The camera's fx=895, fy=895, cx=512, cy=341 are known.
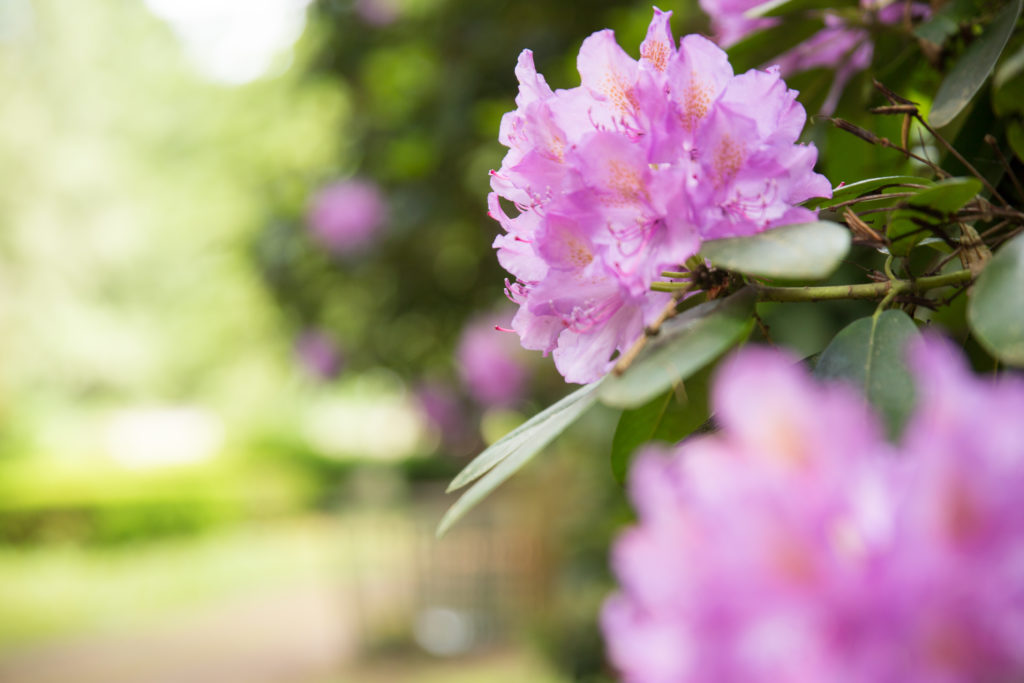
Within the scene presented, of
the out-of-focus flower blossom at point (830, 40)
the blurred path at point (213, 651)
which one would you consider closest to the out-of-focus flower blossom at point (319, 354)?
the blurred path at point (213, 651)

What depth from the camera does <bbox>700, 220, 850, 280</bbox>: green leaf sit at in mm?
423

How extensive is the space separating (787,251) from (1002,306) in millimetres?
98

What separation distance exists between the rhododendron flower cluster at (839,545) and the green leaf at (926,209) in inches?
10.0

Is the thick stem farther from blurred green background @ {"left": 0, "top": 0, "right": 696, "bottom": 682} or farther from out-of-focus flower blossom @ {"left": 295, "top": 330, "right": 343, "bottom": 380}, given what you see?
out-of-focus flower blossom @ {"left": 295, "top": 330, "right": 343, "bottom": 380}

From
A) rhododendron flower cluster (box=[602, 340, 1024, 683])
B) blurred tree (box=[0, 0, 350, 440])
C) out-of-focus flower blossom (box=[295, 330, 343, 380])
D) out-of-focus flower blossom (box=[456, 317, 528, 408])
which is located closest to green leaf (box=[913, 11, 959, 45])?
rhododendron flower cluster (box=[602, 340, 1024, 683])

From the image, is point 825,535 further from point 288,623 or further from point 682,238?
point 288,623

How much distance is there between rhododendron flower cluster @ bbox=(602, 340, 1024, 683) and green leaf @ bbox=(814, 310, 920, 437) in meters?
0.13

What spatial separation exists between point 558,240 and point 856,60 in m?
0.58

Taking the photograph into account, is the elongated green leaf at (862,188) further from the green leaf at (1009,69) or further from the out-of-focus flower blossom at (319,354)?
the out-of-focus flower blossom at (319,354)

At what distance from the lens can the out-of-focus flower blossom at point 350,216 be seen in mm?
3092

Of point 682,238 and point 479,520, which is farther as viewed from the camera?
point 479,520

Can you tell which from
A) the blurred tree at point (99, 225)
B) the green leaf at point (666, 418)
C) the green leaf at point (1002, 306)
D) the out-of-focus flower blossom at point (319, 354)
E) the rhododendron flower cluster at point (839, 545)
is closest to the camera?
the rhododendron flower cluster at point (839, 545)

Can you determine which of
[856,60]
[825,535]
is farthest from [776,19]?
[825,535]

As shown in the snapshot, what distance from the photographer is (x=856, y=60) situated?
3.08 ft
